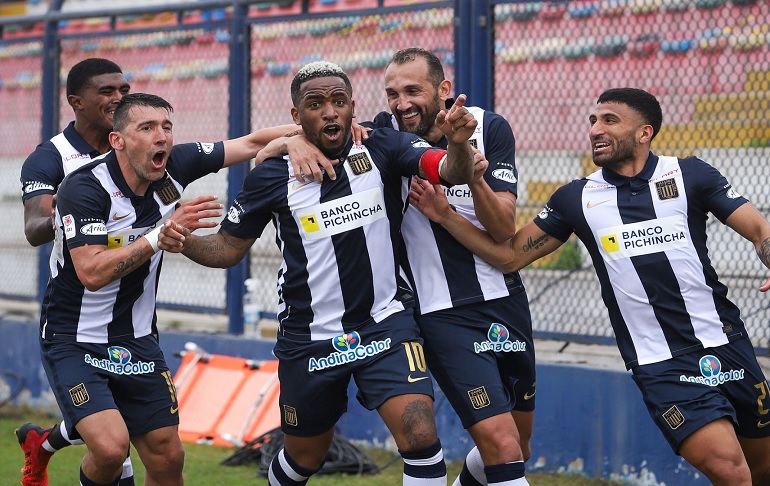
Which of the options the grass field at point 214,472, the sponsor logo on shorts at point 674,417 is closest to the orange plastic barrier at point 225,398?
the grass field at point 214,472

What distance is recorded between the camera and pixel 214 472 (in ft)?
25.6

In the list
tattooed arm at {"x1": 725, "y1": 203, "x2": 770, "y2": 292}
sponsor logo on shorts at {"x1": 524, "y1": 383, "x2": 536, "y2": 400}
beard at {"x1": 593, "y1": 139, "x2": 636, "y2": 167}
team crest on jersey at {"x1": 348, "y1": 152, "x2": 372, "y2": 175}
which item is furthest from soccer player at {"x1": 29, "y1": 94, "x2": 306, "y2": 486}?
tattooed arm at {"x1": 725, "y1": 203, "x2": 770, "y2": 292}

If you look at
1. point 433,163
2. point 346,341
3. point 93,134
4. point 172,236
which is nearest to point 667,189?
point 433,163

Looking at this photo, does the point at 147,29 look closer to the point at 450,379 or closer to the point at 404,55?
the point at 404,55

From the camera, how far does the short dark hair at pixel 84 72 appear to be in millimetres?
6802

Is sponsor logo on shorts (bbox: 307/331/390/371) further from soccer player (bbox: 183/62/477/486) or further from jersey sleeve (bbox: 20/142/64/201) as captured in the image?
jersey sleeve (bbox: 20/142/64/201)

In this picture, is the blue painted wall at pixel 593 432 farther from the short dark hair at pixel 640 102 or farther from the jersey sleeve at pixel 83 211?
the jersey sleeve at pixel 83 211

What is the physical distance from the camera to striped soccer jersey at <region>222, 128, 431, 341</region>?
18.0 feet

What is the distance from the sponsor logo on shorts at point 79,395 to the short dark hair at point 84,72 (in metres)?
1.97

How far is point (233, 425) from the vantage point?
8.75 metres

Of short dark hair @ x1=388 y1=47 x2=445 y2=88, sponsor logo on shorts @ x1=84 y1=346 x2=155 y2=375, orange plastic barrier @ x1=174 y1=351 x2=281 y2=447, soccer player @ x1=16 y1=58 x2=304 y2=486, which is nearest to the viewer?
short dark hair @ x1=388 y1=47 x2=445 y2=88

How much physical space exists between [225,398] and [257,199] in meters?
3.75

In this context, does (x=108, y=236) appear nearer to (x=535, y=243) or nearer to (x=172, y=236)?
(x=172, y=236)

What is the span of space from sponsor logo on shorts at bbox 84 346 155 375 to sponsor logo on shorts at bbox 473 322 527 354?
1761 mm
